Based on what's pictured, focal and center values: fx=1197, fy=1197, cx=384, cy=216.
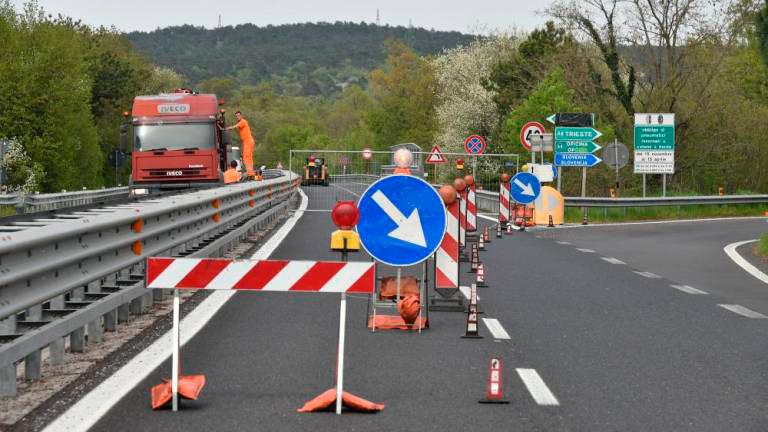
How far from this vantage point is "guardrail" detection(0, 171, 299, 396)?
660 centimetres

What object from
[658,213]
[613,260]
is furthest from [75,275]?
[658,213]

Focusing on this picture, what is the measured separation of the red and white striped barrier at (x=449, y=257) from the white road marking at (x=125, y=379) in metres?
2.08

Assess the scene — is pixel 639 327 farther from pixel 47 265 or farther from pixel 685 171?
pixel 685 171

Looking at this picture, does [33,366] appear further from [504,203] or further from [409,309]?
[504,203]

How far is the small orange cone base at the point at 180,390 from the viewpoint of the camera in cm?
650

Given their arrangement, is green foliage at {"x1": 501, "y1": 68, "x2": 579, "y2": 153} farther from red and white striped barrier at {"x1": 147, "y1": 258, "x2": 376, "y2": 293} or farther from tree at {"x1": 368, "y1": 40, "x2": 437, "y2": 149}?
tree at {"x1": 368, "y1": 40, "x2": 437, "y2": 149}

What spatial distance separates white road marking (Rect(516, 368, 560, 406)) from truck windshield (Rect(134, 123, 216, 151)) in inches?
851

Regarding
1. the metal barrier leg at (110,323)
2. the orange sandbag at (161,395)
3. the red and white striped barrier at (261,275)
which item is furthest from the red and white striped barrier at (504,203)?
the orange sandbag at (161,395)

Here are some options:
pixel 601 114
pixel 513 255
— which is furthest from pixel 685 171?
pixel 513 255

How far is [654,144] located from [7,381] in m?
34.2

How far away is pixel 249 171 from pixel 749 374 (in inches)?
761

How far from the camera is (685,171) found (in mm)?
46719

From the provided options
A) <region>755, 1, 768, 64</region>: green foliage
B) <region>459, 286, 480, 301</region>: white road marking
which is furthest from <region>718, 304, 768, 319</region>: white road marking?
<region>755, 1, 768, 64</region>: green foliage

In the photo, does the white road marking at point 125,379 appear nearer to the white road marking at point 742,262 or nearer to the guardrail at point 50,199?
the white road marking at point 742,262
